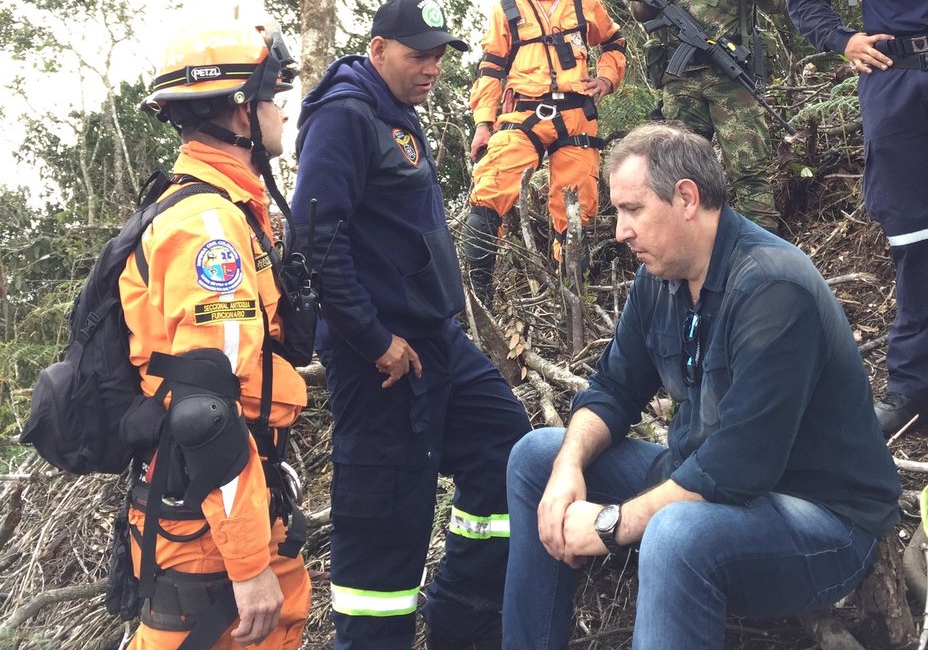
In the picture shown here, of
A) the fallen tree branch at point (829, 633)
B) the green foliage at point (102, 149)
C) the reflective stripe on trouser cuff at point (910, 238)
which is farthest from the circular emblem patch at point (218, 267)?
the green foliage at point (102, 149)

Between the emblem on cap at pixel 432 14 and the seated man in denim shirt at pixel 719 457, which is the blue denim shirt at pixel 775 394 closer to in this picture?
the seated man in denim shirt at pixel 719 457

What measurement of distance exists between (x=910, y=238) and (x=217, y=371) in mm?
2980

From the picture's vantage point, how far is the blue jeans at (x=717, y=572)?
2.17m

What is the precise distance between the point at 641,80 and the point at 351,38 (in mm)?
3618

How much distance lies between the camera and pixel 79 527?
446cm

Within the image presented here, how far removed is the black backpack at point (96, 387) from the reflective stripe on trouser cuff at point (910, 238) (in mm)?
2930

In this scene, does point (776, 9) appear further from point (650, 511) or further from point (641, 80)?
point (650, 511)

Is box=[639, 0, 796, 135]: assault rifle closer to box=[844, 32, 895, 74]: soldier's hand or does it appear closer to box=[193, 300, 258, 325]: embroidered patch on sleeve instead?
box=[844, 32, 895, 74]: soldier's hand

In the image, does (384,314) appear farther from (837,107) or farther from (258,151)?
(837,107)

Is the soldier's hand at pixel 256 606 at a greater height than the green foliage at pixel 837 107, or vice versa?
the green foliage at pixel 837 107

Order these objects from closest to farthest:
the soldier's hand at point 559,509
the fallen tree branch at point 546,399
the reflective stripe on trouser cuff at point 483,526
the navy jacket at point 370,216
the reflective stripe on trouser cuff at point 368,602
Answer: the soldier's hand at point 559,509
the navy jacket at point 370,216
the reflective stripe on trouser cuff at point 368,602
the reflective stripe on trouser cuff at point 483,526
the fallen tree branch at point 546,399

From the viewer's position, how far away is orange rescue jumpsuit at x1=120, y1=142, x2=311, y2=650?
85.6 inches

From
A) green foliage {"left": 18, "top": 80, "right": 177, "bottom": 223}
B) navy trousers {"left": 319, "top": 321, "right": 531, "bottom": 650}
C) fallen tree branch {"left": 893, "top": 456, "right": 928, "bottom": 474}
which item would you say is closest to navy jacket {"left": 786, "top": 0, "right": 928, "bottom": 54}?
fallen tree branch {"left": 893, "top": 456, "right": 928, "bottom": 474}

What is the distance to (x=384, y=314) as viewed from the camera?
320 centimetres
